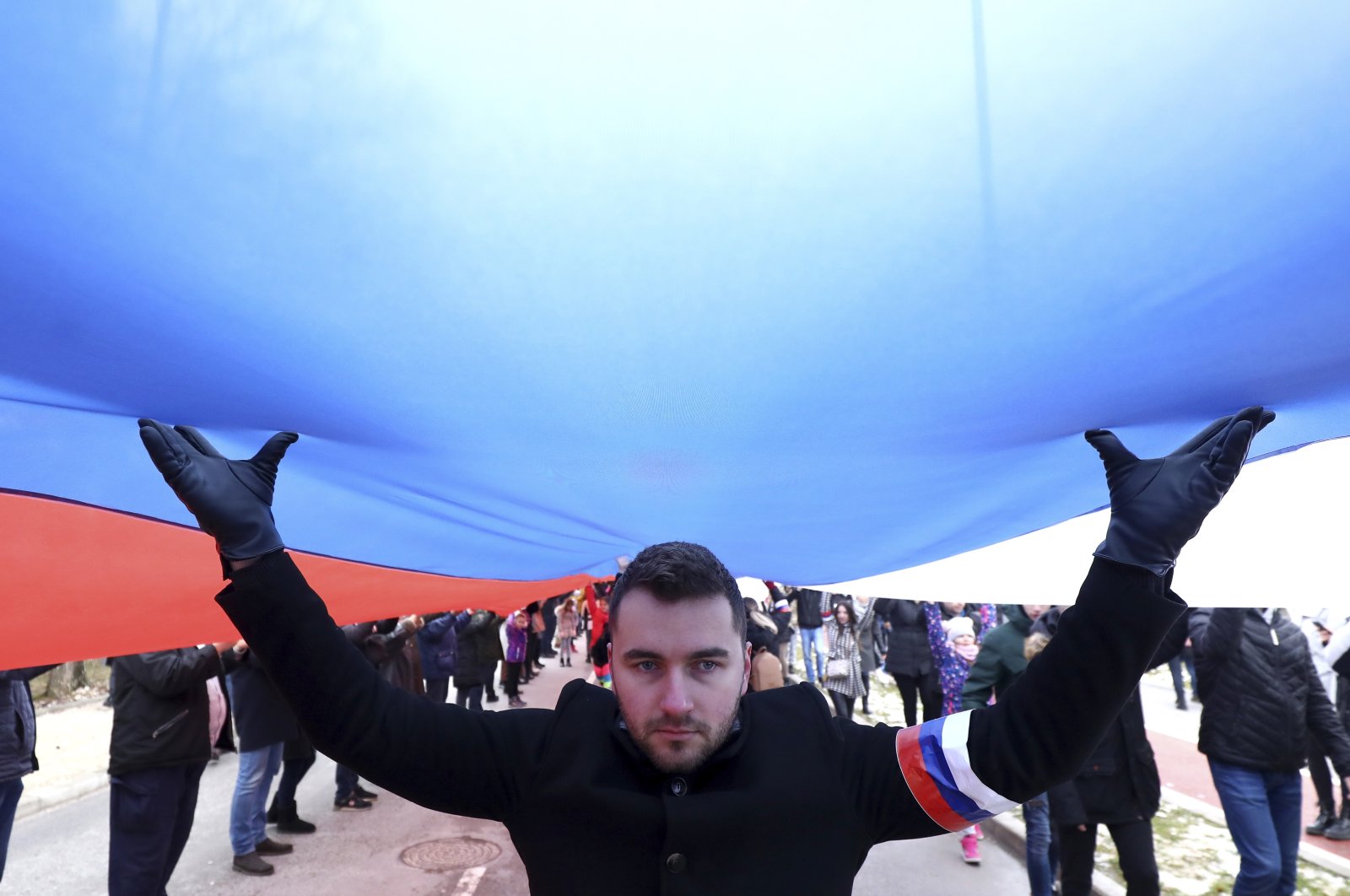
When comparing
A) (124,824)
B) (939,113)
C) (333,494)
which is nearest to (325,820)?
(124,824)

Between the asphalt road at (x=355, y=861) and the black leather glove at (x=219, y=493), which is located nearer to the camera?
the black leather glove at (x=219, y=493)

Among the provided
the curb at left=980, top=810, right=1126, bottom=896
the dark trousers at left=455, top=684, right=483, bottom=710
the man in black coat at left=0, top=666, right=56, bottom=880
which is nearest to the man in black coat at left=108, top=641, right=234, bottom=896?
the man in black coat at left=0, top=666, right=56, bottom=880

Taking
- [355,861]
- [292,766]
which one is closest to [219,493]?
[355,861]

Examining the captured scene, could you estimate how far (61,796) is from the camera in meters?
8.01

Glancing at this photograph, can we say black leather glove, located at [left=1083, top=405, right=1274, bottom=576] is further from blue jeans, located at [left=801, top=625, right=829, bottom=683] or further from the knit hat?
blue jeans, located at [left=801, top=625, right=829, bottom=683]

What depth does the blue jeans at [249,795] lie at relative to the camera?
608 centimetres

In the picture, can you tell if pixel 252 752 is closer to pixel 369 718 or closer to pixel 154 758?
pixel 154 758

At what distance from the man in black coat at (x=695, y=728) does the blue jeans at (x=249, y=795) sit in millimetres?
5433

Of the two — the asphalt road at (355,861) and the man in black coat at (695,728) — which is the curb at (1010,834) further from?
the man in black coat at (695,728)

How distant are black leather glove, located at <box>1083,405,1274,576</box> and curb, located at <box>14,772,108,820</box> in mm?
9181

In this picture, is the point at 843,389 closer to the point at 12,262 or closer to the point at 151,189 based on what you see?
the point at 151,189

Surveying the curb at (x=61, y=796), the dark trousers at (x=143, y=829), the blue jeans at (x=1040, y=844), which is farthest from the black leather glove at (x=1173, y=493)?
the curb at (x=61, y=796)

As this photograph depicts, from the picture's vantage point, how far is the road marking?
577cm

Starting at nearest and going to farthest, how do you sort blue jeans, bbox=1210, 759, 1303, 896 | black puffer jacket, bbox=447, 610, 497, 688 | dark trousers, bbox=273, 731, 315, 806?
blue jeans, bbox=1210, 759, 1303, 896
dark trousers, bbox=273, 731, 315, 806
black puffer jacket, bbox=447, 610, 497, 688
